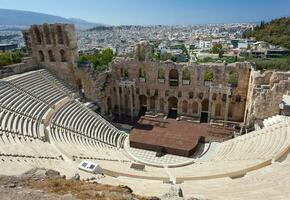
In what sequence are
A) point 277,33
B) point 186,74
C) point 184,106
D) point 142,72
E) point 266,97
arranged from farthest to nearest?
point 277,33, point 184,106, point 142,72, point 186,74, point 266,97

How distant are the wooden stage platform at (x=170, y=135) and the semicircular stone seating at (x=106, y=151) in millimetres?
1785

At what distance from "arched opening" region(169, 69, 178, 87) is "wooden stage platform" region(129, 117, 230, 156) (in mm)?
4953

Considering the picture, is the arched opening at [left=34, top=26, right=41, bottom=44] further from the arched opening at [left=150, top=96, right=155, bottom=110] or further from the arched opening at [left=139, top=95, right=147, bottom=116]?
the arched opening at [left=150, top=96, right=155, bottom=110]

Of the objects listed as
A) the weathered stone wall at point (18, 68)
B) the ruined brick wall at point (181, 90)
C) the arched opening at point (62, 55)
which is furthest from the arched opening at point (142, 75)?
the weathered stone wall at point (18, 68)

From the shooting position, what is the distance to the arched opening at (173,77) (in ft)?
103

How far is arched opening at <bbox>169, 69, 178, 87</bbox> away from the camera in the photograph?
31.4m

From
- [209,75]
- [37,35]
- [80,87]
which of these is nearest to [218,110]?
[209,75]

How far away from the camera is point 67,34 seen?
97.0 feet

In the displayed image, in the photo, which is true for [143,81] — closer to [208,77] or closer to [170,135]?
[208,77]

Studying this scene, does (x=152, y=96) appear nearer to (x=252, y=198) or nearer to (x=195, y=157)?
(x=195, y=157)

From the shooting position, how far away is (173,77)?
Result: 107ft

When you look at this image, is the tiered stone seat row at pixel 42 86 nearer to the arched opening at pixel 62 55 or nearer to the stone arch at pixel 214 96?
the arched opening at pixel 62 55

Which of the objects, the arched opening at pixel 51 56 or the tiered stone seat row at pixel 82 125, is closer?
the tiered stone seat row at pixel 82 125

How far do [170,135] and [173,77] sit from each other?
32.2 ft
